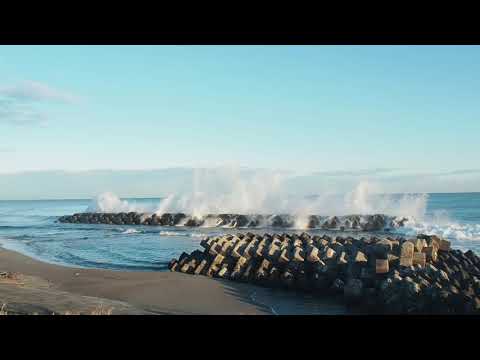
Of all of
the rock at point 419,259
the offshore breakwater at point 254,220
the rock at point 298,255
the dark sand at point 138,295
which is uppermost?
the rock at point 419,259

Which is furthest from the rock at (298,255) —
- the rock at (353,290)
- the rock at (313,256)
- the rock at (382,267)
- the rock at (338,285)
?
the rock at (382,267)

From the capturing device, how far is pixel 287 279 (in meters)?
8.96

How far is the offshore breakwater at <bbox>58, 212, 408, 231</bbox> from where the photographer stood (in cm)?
2416

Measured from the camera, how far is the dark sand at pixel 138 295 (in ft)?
21.5

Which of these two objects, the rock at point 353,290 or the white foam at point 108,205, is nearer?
the rock at point 353,290

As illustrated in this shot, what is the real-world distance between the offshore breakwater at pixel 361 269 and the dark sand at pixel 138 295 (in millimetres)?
409

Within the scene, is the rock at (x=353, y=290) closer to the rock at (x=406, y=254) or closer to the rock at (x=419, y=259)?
the rock at (x=406, y=254)

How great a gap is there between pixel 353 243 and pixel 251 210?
23110 millimetres

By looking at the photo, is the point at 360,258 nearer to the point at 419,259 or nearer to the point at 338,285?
the point at 338,285

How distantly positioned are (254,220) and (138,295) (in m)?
20.0

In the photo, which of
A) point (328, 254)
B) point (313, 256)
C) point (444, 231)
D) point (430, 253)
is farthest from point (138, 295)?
point (444, 231)
